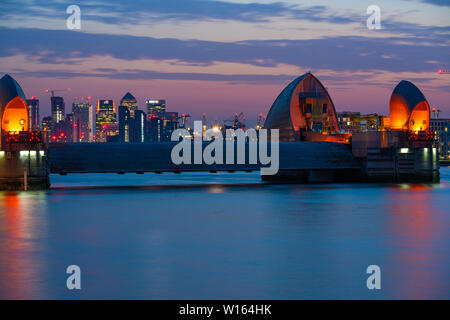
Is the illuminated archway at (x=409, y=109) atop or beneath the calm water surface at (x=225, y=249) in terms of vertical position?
atop

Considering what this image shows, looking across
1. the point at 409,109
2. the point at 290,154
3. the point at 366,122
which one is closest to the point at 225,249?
the point at 290,154

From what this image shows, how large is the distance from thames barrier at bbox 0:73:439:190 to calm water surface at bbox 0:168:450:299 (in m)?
22.8

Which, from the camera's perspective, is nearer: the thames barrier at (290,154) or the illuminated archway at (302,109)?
the thames barrier at (290,154)

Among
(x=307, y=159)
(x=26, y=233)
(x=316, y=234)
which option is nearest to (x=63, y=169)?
(x=307, y=159)

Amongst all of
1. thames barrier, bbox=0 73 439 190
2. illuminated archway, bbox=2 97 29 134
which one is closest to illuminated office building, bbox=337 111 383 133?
thames barrier, bbox=0 73 439 190

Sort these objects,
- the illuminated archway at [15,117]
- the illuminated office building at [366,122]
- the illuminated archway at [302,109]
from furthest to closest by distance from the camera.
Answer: the illuminated archway at [302,109]
the illuminated office building at [366,122]
the illuminated archway at [15,117]

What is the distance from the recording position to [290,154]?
111 metres

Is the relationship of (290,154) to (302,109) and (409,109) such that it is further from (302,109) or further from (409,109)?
(302,109)

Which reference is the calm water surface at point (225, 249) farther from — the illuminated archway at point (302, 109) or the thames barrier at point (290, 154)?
the illuminated archway at point (302, 109)

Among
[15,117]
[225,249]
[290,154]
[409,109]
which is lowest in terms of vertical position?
[225,249]

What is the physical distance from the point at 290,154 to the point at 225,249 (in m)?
73.6

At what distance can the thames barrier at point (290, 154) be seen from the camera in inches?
3711

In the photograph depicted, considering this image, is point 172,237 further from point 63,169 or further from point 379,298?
point 63,169

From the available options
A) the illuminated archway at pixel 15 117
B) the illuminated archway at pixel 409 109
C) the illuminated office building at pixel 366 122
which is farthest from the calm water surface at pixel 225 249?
the illuminated office building at pixel 366 122
